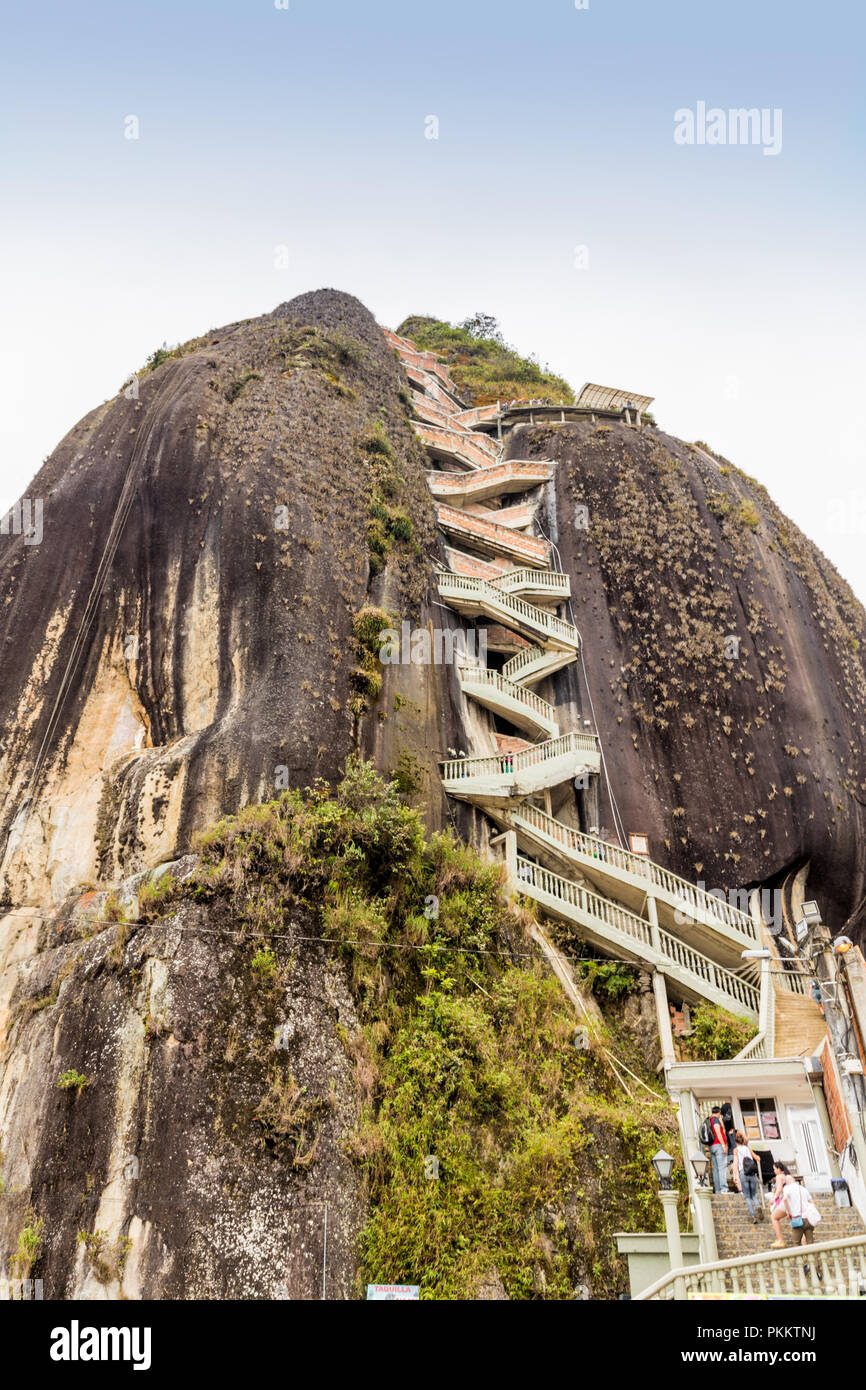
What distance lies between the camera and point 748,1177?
14.2m

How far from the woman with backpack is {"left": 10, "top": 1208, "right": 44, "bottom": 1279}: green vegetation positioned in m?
9.82

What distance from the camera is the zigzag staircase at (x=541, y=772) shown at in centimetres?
2116

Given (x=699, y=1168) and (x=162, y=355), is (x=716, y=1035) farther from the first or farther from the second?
(x=162, y=355)

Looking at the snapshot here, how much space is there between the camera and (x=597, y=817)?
2538 cm

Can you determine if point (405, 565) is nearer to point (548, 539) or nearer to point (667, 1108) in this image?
point (548, 539)

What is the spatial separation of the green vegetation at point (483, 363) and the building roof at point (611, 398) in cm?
638

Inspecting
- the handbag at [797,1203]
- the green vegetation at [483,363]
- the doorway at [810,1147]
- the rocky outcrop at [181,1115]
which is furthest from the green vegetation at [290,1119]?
the green vegetation at [483,363]

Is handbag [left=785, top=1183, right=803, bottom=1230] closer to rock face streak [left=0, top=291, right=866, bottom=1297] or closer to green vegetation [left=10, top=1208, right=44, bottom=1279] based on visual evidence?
rock face streak [left=0, top=291, right=866, bottom=1297]

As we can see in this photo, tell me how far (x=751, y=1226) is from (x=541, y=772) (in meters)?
11.7

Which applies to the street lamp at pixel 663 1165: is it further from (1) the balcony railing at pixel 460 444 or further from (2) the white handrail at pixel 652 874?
(1) the balcony railing at pixel 460 444

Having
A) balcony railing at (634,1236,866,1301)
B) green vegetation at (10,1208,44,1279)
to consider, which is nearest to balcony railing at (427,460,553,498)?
green vegetation at (10,1208,44,1279)

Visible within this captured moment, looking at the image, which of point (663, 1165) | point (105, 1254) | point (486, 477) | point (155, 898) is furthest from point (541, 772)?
point (486, 477)
